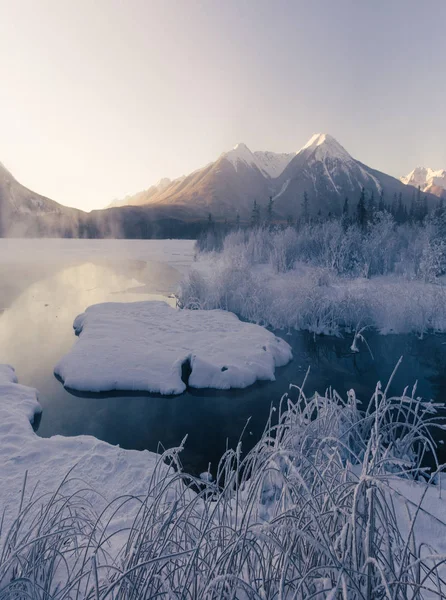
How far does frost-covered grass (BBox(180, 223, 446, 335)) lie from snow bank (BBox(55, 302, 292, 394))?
2697 mm

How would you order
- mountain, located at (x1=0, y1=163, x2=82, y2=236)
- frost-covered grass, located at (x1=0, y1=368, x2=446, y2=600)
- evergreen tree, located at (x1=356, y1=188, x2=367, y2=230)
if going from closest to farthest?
frost-covered grass, located at (x1=0, y1=368, x2=446, y2=600) < evergreen tree, located at (x1=356, y1=188, x2=367, y2=230) < mountain, located at (x1=0, y1=163, x2=82, y2=236)

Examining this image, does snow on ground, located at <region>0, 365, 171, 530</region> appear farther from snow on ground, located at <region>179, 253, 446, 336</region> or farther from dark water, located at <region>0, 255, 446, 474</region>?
snow on ground, located at <region>179, 253, 446, 336</region>

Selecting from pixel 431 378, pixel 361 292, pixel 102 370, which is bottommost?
pixel 431 378

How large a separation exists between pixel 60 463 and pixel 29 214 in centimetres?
13360

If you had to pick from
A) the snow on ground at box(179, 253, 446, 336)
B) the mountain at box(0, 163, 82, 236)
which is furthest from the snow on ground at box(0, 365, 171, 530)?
the mountain at box(0, 163, 82, 236)

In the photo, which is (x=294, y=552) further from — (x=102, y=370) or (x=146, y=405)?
(x=102, y=370)

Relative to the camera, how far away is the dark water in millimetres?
6320

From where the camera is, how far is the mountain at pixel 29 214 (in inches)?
3499

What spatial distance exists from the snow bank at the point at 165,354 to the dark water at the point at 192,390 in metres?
0.30

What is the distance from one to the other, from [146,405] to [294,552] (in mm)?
5733

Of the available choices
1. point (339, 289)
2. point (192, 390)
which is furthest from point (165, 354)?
point (339, 289)

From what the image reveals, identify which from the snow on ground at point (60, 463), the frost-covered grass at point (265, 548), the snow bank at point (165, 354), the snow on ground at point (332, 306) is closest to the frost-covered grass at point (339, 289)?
the snow on ground at point (332, 306)

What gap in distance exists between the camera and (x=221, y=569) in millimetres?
1953

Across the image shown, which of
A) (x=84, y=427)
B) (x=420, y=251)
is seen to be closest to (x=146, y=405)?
(x=84, y=427)
